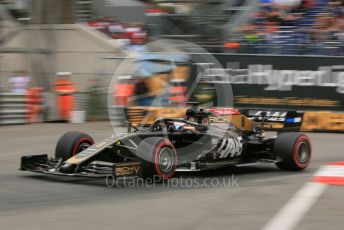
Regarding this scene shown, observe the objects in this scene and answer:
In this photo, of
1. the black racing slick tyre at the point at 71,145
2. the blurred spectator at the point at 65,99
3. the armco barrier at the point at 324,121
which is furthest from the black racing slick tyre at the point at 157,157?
the blurred spectator at the point at 65,99

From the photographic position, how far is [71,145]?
899 cm


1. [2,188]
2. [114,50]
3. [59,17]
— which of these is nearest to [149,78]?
[114,50]

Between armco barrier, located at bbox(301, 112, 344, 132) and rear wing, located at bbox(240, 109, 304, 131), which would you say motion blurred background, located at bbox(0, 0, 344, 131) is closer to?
armco barrier, located at bbox(301, 112, 344, 132)

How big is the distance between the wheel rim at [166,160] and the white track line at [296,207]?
1.67 m

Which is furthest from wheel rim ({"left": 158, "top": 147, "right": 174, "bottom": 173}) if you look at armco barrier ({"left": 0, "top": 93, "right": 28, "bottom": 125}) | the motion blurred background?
armco barrier ({"left": 0, "top": 93, "right": 28, "bottom": 125})

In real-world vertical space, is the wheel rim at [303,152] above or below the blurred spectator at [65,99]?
below

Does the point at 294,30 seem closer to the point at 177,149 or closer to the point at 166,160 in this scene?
the point at 177,149

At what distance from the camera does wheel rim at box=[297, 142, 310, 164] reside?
9.69 metres

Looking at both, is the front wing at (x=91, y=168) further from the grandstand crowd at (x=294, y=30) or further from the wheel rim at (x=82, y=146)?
Answer: the grandstand crowd at (x=294, y=30)

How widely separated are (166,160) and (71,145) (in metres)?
1.52

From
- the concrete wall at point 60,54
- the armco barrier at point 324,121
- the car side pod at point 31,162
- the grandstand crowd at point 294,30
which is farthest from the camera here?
the concrete wall at point 60,54

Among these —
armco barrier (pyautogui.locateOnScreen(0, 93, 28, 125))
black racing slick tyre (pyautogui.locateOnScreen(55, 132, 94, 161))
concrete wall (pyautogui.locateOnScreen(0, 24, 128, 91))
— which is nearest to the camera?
black racing slick tyre (pyautogui.locateOnScreen(55, 132, 94, 161))

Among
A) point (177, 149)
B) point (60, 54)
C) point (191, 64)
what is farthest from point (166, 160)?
point (60, 54)

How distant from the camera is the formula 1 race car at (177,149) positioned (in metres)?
8.15
